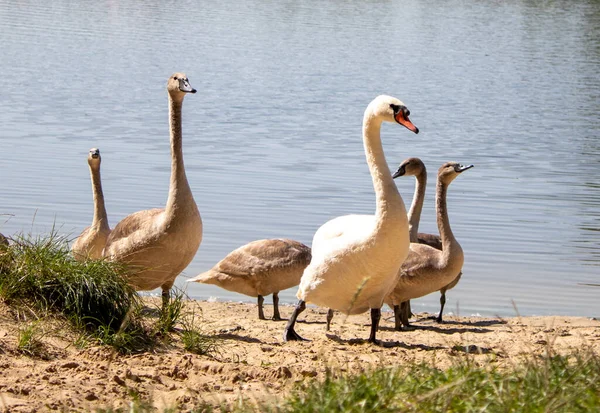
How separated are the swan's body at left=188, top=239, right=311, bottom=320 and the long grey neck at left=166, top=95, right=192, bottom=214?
1516mm

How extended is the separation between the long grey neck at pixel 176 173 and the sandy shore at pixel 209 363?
1.01 m

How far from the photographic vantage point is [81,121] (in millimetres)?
22141

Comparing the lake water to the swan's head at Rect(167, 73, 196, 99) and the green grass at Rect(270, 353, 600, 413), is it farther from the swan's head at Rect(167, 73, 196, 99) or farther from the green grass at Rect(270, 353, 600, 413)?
the green grass at Rect(270, 353, 600, 413)

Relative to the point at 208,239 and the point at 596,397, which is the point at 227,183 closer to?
the point at 208,239

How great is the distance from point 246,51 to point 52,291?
29316 mm

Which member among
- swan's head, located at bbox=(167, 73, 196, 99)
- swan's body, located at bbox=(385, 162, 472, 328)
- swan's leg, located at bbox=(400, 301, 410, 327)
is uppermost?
swan's head, located at bbox=(167, 73, 196, 99)

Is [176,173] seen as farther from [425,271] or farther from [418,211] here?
[418,211]

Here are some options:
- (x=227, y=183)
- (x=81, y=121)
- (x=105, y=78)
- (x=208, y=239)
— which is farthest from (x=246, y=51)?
(x=208, y=239)

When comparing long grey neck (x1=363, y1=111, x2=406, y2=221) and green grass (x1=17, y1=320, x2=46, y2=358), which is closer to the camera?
green grass (x1=17, y1=320, x2=46, y2=358)

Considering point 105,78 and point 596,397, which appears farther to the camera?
point 105,78

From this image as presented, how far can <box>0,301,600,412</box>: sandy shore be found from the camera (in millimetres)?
5883

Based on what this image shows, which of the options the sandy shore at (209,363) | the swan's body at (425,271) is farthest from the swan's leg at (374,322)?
the swan's body at (425,271)

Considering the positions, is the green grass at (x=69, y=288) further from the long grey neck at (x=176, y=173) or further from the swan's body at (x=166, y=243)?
the long grey neck at (x=176, y=173)

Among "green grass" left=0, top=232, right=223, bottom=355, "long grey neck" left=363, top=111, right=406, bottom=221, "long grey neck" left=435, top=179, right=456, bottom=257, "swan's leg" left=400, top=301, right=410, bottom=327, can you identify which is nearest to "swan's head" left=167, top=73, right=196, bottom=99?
"long grey neck" left=363, top=111, right=406, bottom=221
